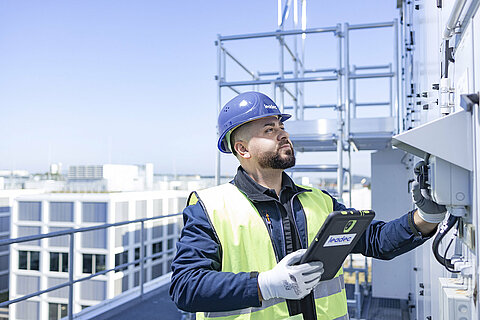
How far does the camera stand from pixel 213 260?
1.28m

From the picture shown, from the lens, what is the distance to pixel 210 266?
1239 millimetres

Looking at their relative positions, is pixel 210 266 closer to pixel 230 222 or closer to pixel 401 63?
pixel 230 222

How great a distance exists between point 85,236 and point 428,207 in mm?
18299

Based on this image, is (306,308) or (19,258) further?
(19,258)

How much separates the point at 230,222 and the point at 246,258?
13cm

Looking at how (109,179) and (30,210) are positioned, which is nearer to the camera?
(109,179)

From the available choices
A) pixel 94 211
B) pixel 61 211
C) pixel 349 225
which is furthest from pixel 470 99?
pixel 61 211

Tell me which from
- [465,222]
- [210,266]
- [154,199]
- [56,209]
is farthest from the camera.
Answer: [56,209]

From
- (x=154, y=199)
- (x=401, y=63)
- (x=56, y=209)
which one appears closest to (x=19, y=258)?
(x=56, y=209)

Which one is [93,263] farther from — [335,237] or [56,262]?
[335,237]

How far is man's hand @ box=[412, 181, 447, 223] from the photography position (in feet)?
4.17

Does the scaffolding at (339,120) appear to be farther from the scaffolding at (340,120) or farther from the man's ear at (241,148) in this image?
the man's ear at (241,148)

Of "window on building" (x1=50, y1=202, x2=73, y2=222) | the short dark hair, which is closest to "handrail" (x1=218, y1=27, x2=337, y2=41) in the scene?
Answer: the short dark hair

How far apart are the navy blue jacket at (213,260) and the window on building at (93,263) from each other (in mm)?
14123
